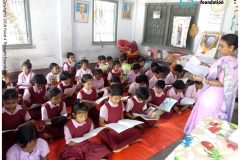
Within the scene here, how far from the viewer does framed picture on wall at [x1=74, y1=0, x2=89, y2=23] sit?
5.17 m

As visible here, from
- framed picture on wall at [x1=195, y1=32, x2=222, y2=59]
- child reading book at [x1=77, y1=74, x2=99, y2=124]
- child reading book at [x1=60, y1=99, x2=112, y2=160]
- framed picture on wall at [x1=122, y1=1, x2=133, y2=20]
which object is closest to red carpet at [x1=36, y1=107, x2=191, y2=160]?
child reading book at [x1=60, y1=99, x2=112, y2=160]

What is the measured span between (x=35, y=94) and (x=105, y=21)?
4008 mm

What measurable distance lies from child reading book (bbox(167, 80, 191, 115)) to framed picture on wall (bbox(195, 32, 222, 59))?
2.03 metres

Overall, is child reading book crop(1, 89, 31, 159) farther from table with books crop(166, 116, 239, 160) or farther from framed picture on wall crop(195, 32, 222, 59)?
framed picture on wall crop(195, 32, 222, 59)

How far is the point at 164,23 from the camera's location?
18.9 ft

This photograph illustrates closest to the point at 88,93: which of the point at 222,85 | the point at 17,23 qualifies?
the point at 222,85

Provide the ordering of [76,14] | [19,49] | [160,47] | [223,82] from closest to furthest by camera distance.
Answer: [223,82], [19,49], [76,14], [160,47]

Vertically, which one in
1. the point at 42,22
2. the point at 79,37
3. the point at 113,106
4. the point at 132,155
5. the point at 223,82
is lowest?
the point at 132,155

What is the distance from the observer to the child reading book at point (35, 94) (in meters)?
2.69

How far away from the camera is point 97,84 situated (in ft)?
11.8

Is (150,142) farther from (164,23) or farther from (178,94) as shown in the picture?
(164,23)

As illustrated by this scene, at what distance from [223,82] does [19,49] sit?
4.67 m

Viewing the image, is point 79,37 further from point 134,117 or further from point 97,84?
point 134,117

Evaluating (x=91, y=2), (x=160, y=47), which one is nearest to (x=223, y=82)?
(x=160, y=47)
